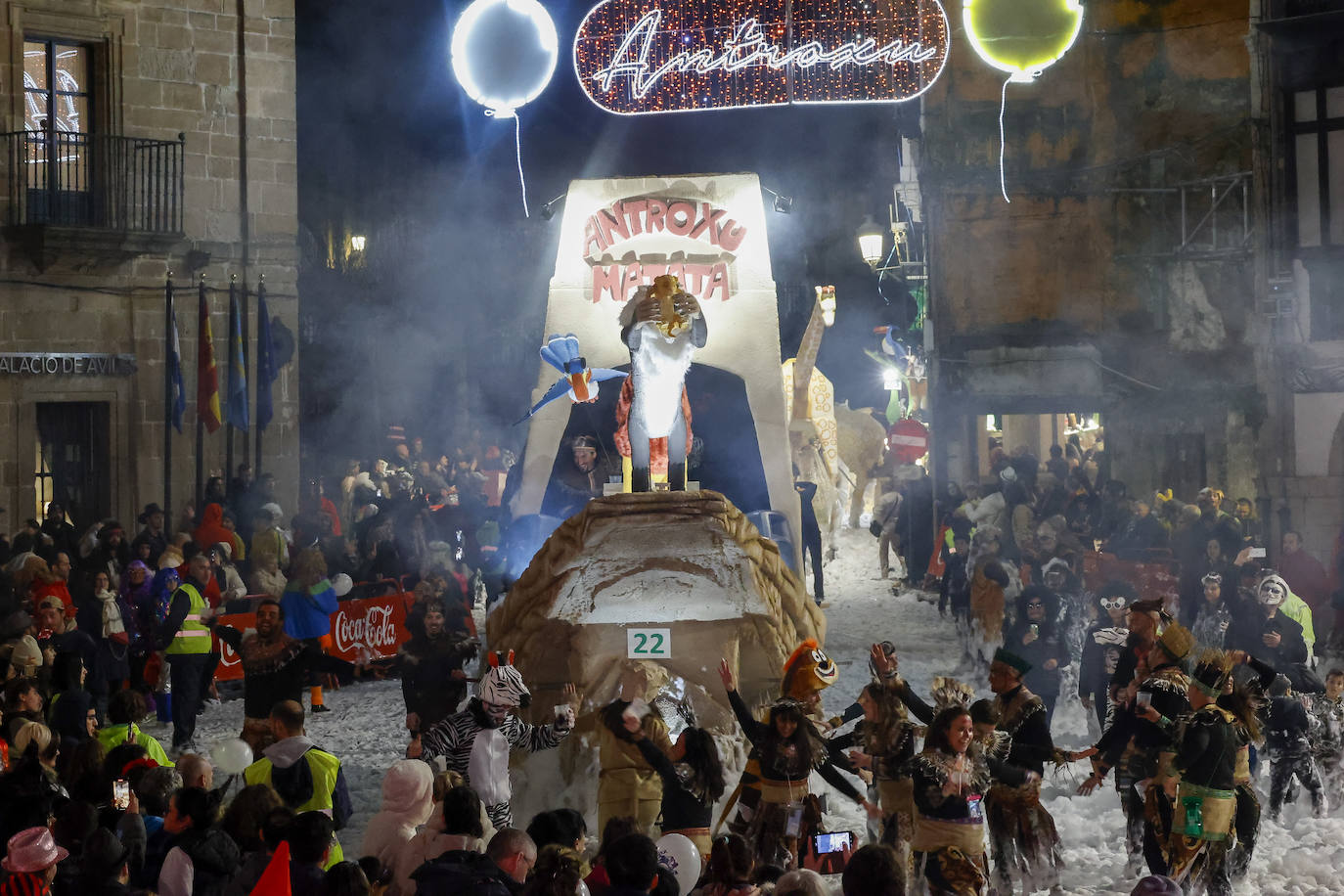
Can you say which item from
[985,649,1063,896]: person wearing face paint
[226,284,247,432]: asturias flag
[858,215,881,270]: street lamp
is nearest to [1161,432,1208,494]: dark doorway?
[858,215,881,270]: street lamp

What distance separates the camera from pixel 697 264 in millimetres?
16766

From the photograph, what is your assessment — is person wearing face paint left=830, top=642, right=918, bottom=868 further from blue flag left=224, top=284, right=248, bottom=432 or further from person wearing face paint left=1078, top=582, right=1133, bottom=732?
blue flag left=224, top=284, right=248, bottom=432

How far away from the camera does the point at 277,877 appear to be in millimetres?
5980

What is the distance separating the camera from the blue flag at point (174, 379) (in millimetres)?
20891

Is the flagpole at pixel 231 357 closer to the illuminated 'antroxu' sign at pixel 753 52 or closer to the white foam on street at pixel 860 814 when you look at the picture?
the white foam on street at pixel 860 814

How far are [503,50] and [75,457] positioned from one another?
9.59m

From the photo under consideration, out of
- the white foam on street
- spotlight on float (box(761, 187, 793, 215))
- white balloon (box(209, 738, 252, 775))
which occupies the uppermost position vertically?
spotlight on float (box(761, 187, 793, 215))

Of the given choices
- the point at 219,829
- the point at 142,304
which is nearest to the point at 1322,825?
the point at 219,829

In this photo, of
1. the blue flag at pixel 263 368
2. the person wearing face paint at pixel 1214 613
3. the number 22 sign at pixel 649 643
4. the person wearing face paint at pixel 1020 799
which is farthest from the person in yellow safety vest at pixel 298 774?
the blue flag at pixel 263 368

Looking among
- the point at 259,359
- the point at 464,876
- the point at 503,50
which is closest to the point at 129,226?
the point at 259,359

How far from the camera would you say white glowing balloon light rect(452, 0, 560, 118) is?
14992 mm

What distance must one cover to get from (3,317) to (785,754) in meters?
15.3

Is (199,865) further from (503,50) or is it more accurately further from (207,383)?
(207,383)

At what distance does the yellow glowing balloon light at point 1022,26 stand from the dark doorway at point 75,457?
12360mm
